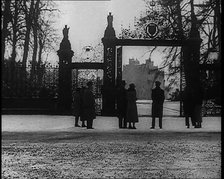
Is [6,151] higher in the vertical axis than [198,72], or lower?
lower

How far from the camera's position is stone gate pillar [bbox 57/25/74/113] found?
22375mm

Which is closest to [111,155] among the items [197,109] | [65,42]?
[197,109]

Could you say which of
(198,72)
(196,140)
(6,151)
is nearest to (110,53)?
(198,72)

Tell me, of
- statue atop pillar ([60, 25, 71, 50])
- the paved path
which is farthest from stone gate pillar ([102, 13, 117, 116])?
the paved path

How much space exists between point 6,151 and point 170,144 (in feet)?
12.4

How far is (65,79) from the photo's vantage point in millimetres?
22438

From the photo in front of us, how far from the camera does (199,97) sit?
16.3m

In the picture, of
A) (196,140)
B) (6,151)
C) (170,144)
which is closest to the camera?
(6,151)

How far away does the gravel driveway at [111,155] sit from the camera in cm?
683

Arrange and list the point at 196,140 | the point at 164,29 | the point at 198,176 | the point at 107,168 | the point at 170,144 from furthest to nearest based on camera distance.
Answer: the point at 164,29
the point at 196,140
the point at 170,144
the point at 107,168
the point at 198,176

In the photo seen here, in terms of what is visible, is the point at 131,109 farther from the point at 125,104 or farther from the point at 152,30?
the point at 152,30

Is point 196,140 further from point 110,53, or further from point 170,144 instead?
point 110,53

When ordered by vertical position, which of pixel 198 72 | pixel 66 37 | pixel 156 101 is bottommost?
pixel 156 101

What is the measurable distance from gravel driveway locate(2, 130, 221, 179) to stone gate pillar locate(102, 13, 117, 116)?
331 inches
